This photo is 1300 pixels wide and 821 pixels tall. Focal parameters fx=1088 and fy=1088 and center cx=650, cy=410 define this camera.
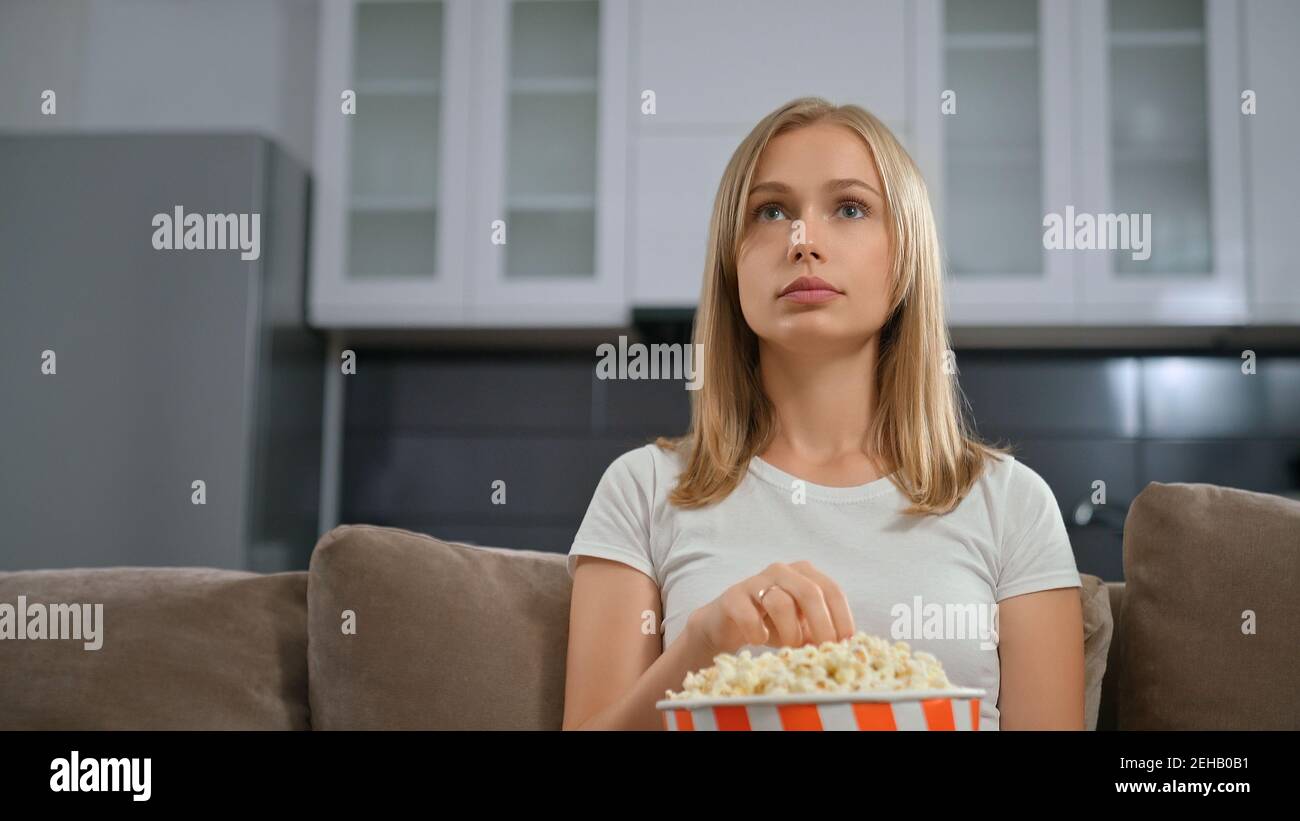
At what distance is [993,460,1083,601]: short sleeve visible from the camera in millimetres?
976

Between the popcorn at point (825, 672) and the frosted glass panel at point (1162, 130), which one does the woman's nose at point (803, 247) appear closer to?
the popcorn at point (825, 672)

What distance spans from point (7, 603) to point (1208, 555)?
3.99ft

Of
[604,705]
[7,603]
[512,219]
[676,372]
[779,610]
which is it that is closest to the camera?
[779,610]

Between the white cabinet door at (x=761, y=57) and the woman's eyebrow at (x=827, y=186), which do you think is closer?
the woman's eyebrow at (x=827, y=186)

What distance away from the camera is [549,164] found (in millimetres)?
2512

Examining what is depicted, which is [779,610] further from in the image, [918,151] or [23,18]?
[23,18]

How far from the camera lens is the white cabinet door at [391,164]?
8.11 ft

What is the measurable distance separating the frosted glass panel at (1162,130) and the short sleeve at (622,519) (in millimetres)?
1640

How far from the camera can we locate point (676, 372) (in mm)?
2705

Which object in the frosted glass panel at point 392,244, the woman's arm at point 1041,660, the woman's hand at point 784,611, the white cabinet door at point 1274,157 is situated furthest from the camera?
the frosted glass panel at point 392,244

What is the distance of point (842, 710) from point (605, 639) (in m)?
0.44

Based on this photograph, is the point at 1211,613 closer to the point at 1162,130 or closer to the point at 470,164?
the point at 1162,130

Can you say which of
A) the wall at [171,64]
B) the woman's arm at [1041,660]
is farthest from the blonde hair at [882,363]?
the wall at [171,64]
